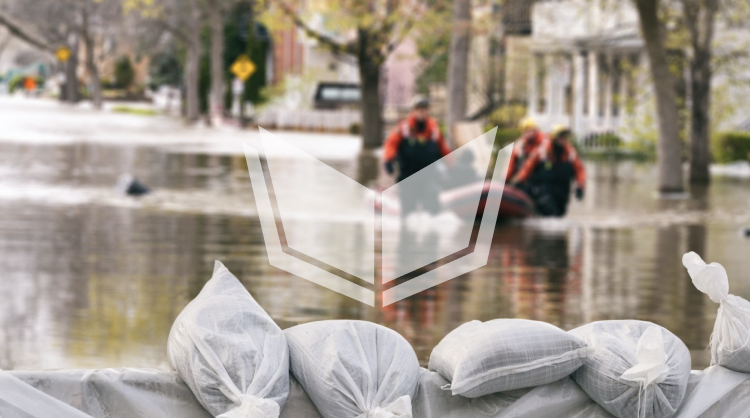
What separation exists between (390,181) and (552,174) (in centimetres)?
693

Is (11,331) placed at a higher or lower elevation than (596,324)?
lower

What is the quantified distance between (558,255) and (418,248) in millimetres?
1417

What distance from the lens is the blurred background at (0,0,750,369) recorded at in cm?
893

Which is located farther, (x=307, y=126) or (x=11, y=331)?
(x=307, y=126)

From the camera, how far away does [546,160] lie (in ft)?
53.8

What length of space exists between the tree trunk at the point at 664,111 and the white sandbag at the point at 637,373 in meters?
17.7

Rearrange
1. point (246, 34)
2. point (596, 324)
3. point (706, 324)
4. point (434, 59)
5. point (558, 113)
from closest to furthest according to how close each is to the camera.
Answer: point (596, 324) → point (706, 324) → point (558, 113) → point (434, 59) → point (246, 34)

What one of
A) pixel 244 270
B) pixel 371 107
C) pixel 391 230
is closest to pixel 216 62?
pixel 371 107

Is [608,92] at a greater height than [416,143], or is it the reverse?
[416,143]

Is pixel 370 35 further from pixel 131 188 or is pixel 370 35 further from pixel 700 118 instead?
pixel 131 188

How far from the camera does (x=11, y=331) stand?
764 centimetres

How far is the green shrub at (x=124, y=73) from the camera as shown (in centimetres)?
9069

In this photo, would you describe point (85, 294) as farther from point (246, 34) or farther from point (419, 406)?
point (246, 34)

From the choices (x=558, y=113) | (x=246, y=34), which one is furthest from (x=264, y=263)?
(x=246, y=34)
